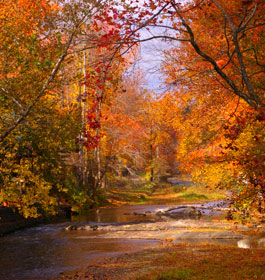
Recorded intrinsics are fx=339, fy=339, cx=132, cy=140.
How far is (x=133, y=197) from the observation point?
36344 millimetres

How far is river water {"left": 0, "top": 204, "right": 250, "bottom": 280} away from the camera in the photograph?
11.7 metres

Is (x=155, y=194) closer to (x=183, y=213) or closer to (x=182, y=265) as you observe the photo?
(x=183, y=213)

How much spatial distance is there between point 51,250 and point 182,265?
6.77 metres

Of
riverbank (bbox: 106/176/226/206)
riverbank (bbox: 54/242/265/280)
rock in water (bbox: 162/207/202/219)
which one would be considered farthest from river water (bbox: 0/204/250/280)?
riverbank (bbox: 106/176/226/206)

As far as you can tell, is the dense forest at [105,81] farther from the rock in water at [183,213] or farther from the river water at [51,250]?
the rock in water at [183,213]

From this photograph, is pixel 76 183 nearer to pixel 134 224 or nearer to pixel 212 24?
pixel 134 224

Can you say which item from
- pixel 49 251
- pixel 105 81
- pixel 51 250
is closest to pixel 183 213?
pixel 51 250

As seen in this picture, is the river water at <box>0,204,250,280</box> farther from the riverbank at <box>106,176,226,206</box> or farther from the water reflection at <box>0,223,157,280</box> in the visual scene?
the riverbank at <box>106,176,226,206</box>

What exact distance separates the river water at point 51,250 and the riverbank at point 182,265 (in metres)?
1.11

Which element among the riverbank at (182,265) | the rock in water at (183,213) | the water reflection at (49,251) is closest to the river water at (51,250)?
the water reflection at (49,251)

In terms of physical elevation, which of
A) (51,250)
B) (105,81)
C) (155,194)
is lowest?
(155,194)

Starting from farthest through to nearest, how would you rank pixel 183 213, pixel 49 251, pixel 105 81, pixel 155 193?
1. pixel 155 193
2. pixel 183 213
3. pixel 49 251
4. pixel 105 81

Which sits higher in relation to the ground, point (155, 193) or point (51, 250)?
point (51, 250)

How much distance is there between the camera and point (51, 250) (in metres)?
14.8
